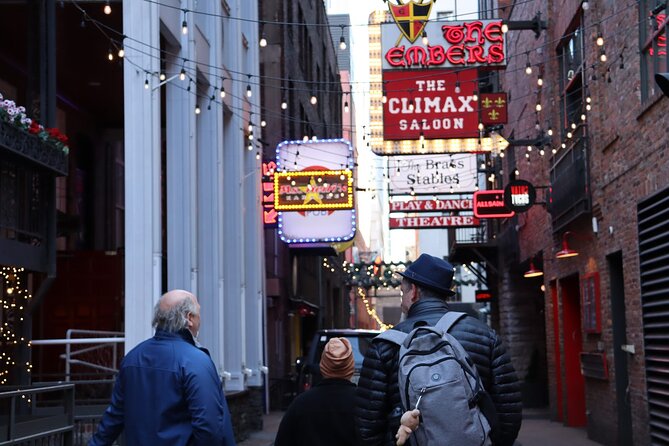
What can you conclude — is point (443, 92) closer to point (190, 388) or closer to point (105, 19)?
point (105, 19)

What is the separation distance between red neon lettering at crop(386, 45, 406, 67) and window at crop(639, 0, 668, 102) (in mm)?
8438

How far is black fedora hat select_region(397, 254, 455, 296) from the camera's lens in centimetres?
530

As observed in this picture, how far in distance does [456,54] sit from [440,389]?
18050mm

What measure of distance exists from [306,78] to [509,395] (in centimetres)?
3852

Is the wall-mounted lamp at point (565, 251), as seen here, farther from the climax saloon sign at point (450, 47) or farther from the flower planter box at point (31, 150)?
the flower planter box at point (31, 150)

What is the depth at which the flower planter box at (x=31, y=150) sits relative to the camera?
37.0 ft

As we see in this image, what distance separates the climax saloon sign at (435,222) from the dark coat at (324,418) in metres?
23.4

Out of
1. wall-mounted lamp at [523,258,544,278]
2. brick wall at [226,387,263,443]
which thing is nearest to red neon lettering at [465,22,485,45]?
wall-mounted lamp at [523,258,544,278]

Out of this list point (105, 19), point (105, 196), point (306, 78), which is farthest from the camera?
point (306, 78)

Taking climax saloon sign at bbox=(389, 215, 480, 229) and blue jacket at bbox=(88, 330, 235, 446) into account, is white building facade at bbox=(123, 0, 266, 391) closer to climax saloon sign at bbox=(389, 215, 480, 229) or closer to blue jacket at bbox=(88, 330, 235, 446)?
climax saloon sign at bbox=(389, 215, 480, 229)

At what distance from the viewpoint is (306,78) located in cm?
4312

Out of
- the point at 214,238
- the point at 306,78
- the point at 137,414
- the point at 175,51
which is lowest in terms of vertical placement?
the point at 137,414

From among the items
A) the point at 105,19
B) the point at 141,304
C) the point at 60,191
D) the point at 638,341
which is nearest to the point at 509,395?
the point at 141,304

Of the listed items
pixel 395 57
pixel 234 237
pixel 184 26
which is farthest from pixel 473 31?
pixel 184 26
